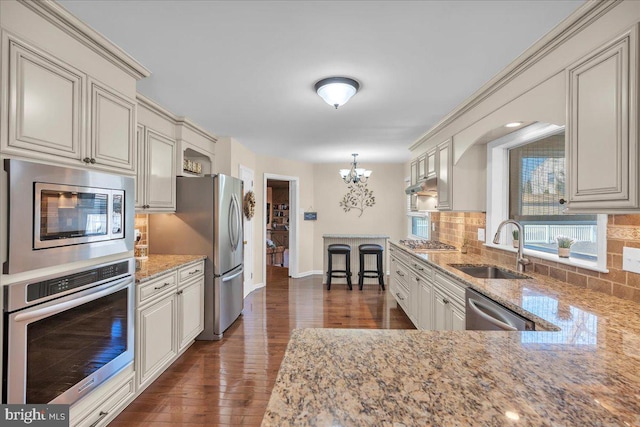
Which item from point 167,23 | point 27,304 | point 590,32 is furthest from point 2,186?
point 590,32

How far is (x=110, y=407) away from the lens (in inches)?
77.4

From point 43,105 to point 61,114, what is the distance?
101 millimetres

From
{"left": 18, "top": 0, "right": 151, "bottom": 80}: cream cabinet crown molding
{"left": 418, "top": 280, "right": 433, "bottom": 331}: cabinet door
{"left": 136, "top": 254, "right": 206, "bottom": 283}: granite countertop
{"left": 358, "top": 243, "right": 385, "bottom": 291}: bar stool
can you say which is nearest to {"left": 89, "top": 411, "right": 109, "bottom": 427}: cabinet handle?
{"left": 136, "top": 254, "right": 206, "bottom": 283}: granite countertop

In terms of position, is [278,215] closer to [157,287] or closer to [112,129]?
[157,287]

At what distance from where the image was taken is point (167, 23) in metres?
1.71

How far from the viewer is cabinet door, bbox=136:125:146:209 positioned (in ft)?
9.21

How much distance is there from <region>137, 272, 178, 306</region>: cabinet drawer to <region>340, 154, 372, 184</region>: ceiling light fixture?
3.71 meters

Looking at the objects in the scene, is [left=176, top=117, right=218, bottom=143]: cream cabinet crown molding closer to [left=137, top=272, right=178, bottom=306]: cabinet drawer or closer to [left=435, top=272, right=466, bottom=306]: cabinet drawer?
[left=137, top=272, right=178, bottom=306]: cabinet drawer

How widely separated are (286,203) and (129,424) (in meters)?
8.27

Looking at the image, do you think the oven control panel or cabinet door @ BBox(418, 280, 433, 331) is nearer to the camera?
the oven control panel

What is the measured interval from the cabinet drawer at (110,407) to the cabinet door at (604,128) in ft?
9.28

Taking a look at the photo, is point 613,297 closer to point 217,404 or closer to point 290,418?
point 290,418

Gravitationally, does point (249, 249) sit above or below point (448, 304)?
above

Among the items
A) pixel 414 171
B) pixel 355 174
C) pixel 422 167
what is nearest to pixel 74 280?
pixel 422 167
